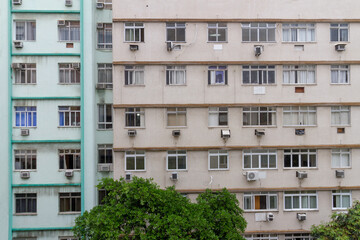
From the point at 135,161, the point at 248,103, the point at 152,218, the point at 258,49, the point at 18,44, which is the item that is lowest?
the point at 152,218

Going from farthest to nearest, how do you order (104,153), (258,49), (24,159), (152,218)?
(104,153) → (24,159) → (258,49) → (152,218)

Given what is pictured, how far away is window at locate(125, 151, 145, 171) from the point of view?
32.6 feet

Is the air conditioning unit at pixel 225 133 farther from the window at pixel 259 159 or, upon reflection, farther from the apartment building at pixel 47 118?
the apartment building at pixel 47 118

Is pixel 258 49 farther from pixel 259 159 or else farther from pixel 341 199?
pixel 341 199

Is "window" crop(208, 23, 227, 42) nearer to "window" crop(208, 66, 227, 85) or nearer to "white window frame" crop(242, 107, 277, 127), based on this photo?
"window" crop(208, 66, 227, 85)

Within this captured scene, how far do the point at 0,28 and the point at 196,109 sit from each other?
7.20 m

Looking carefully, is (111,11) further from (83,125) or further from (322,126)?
(322,126)

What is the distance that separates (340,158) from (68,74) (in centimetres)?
978

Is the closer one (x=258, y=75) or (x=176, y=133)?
(x=176, y=133)

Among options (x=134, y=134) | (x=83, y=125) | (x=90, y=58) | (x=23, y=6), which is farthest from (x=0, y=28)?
(x=134, y=134)

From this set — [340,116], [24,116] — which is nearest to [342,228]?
[340,116]

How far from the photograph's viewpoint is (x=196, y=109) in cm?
994

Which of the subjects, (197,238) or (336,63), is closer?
(197,238)

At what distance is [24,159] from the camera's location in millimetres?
10227
